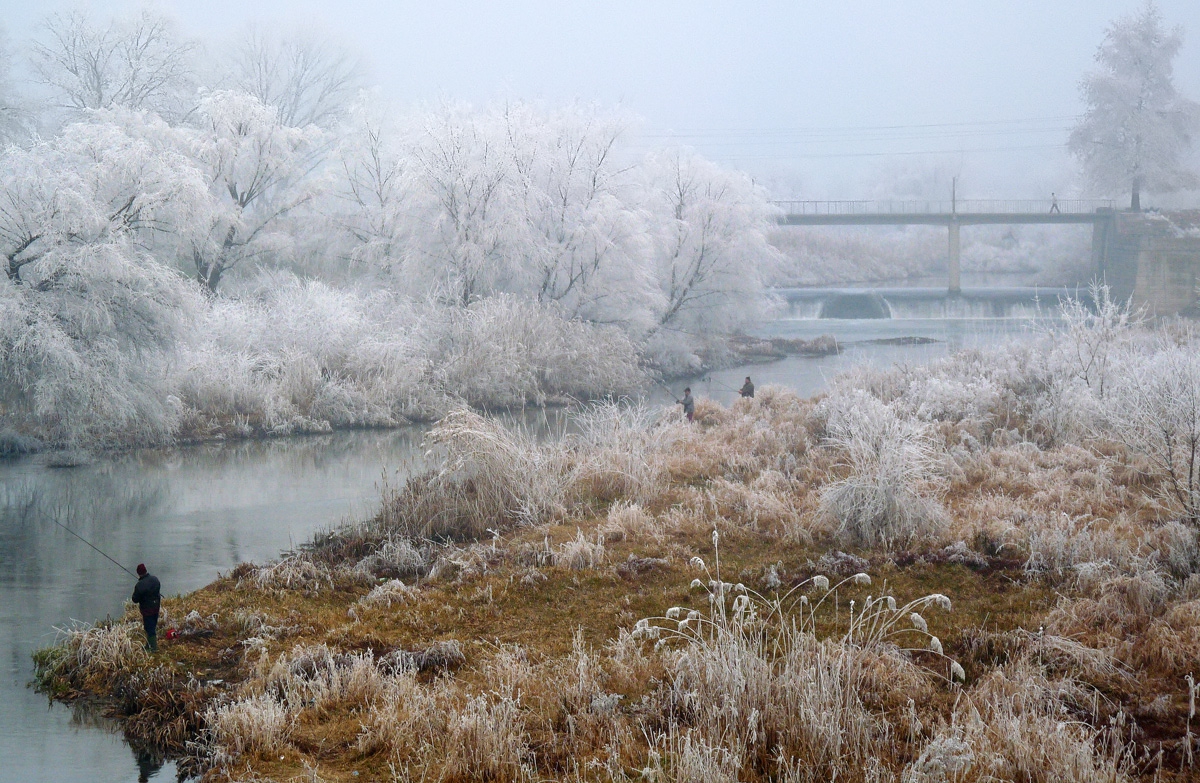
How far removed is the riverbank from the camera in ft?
20.7

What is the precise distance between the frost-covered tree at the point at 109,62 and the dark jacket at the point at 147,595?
32.7m

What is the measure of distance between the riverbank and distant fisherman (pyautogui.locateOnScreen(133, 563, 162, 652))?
0.64ft

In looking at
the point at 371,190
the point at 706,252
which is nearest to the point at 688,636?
the point at 706,252

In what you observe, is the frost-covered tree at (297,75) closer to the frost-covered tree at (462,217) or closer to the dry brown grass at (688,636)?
the frost-covered tree at (462,217)

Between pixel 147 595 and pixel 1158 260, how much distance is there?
167 feet

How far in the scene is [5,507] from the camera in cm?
1553

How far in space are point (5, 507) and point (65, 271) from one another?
5.16 meters

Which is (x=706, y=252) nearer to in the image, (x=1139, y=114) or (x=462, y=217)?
(x=462, y=217)

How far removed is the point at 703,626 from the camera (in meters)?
9.05

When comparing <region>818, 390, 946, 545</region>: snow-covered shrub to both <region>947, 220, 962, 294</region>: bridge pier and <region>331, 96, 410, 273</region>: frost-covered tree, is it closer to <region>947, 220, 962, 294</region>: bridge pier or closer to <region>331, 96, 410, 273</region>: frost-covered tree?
<region>331, 96, 410, 273</region>: frost-covered tree

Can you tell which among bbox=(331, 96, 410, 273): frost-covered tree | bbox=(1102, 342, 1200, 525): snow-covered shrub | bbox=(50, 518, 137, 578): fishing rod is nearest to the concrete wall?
bbox=(331, 96, 410, 273): frost-covered tree

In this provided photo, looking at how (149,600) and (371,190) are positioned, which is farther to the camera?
(371,190)

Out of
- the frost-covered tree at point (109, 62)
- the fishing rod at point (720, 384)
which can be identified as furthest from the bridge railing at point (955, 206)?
the frost-covered tree at point (109, 62)

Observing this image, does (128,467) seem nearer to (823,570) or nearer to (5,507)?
(5,507)
